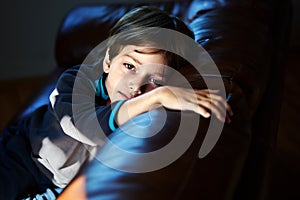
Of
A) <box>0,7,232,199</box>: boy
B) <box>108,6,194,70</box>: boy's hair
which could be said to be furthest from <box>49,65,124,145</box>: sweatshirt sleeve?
<box>108,6,194,70</box>: boy's hair

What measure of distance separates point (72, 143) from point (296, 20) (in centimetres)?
179

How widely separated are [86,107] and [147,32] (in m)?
0.23

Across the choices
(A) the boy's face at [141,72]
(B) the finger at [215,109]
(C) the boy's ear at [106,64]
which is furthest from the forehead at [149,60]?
(B) the finger at [215,109]

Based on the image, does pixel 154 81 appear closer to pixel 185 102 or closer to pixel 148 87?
pixel 148 87

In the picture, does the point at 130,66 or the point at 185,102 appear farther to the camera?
the point at 130,66

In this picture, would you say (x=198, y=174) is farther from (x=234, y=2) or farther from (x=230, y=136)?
(x=234, y=2)

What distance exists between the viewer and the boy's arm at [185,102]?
755 mm

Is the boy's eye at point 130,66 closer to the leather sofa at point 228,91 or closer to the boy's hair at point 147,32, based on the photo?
the boy's hair at point 147,32

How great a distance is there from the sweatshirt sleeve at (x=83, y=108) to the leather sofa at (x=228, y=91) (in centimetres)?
15

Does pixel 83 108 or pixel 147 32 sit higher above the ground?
pixel 147 32

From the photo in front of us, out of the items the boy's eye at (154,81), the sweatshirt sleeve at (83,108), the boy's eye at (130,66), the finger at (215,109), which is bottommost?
the sweatshirt sleeve at (83,108)

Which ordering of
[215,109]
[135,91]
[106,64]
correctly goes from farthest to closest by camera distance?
1. [106,64]
2. [135,91]
3. [215,109]

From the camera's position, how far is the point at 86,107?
3.26ft

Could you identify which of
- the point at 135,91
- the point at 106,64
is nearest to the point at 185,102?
the point at 135,91
